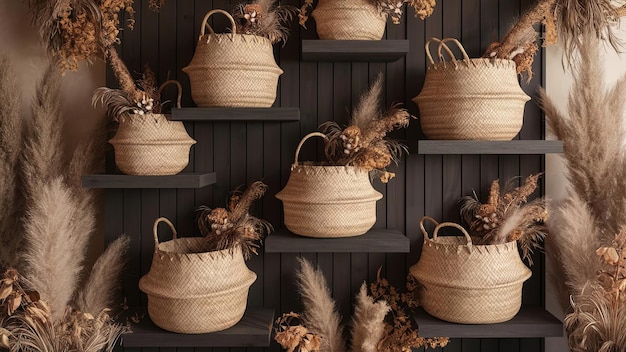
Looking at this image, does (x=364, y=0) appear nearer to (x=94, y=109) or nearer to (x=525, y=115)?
(x=525, y=115)

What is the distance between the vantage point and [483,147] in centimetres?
173

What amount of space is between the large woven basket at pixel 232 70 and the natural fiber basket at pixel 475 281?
2.69ft

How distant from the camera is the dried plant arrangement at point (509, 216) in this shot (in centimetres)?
176

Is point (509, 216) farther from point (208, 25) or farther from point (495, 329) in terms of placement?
point (208, 25)

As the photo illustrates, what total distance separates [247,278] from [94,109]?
924mm

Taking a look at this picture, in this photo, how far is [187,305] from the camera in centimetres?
167

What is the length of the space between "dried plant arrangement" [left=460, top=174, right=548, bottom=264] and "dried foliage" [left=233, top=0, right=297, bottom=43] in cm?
95

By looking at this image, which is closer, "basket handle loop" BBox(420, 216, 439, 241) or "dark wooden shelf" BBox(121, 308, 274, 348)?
"dark wooden shelf" BBox(121, 308, 274, 348)

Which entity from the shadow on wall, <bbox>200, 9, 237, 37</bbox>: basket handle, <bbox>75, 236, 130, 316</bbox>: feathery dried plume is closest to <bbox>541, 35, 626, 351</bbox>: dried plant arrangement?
<bbox>200, 9, 237, 37</bbox>: basket handle

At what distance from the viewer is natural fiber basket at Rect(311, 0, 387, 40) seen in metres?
1.77

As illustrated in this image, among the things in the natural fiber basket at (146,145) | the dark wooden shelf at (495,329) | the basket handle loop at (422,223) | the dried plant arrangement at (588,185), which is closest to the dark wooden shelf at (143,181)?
the natural fiber basket at (146,145)

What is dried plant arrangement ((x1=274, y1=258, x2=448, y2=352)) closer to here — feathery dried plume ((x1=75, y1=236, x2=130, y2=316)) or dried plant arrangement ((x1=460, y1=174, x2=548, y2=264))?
dried plant arrangement ((x1=460, y1=174, x2=548, y2=264))

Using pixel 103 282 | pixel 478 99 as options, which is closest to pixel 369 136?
pixel 478 99

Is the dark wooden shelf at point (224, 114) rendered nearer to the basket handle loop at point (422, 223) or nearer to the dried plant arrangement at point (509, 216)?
the basket handle loop at point (422, 223)
